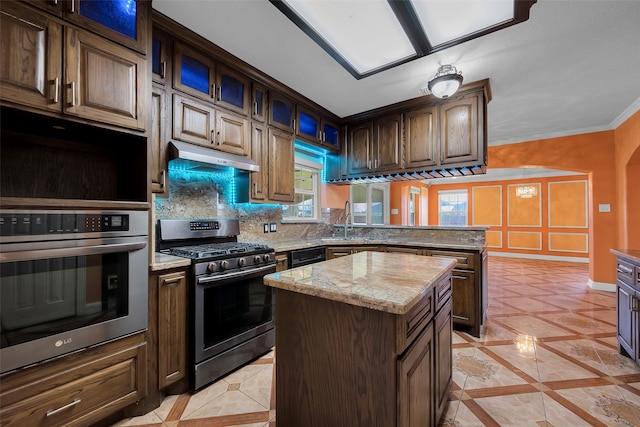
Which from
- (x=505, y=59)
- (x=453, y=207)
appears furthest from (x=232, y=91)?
(x=453, y=207)

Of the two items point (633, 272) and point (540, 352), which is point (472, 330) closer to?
point (540, 352)

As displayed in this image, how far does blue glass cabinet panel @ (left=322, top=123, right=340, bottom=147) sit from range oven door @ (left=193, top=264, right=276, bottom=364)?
210cm

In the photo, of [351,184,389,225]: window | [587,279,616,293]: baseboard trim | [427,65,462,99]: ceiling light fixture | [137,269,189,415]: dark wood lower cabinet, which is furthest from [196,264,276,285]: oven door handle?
[587,279,616,293]: baseboard trim

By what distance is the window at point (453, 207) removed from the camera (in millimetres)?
8945

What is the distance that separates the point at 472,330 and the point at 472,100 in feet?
8.07

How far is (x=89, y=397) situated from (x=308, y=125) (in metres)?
3.09

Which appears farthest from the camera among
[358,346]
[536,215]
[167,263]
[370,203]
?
[536,215]

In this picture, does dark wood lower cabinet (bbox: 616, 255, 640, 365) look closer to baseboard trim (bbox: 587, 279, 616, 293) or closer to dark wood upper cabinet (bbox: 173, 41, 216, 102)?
baseboard trim (bbox: 587, 279, 616, 293)

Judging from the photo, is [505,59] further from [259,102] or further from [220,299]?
[220,299]

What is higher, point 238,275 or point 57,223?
point 57,223

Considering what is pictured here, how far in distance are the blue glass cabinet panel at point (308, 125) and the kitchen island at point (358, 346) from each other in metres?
2.31

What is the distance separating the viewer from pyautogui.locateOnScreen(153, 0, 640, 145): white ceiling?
1.88m

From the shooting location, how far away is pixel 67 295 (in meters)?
1.36

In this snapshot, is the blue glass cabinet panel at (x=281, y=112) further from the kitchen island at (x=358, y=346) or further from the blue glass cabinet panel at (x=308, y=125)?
the kitchen island at (x=358, y=346)
